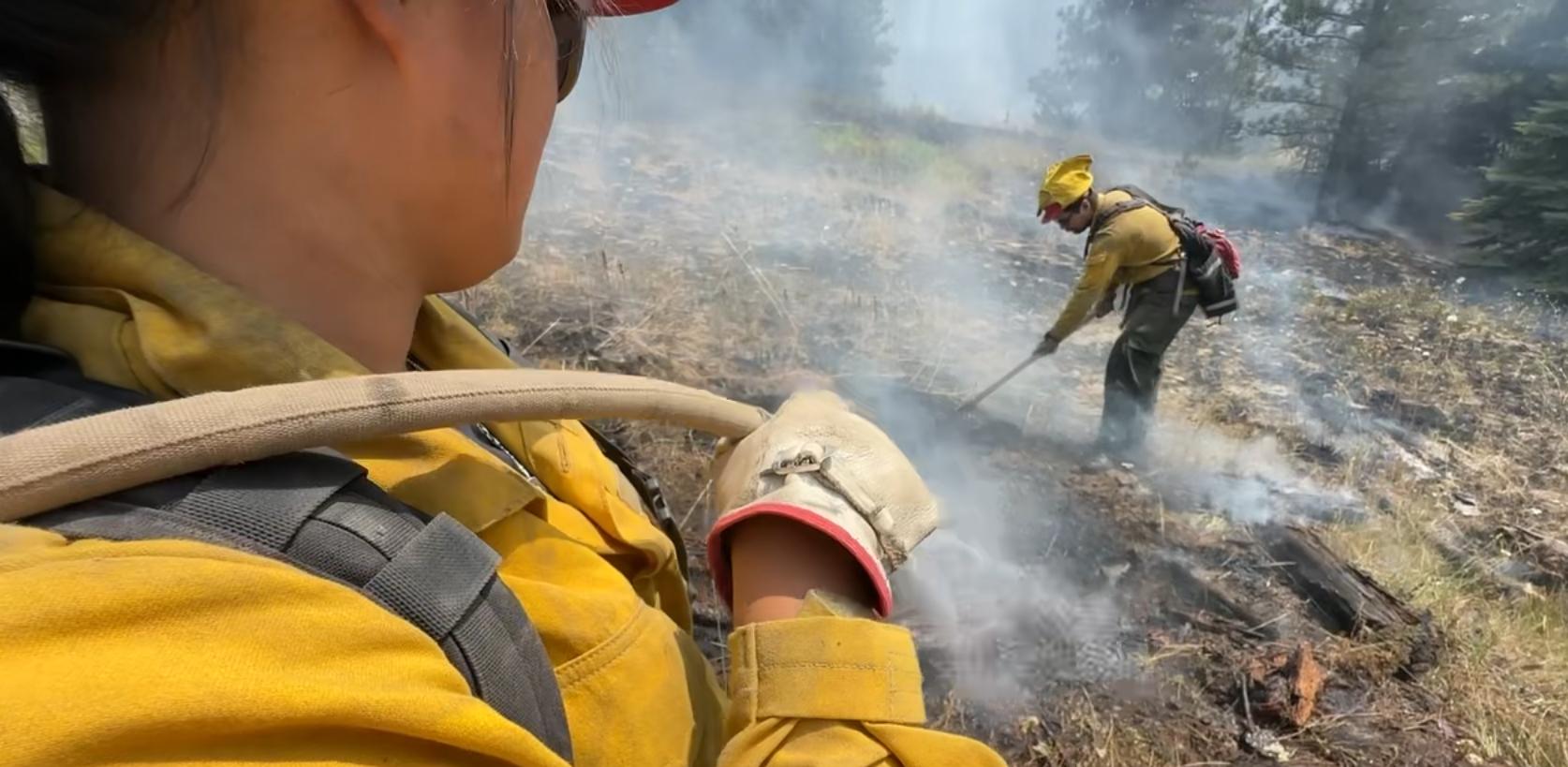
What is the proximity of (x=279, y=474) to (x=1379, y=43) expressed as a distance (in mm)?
17242

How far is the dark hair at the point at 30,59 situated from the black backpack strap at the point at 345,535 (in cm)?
14

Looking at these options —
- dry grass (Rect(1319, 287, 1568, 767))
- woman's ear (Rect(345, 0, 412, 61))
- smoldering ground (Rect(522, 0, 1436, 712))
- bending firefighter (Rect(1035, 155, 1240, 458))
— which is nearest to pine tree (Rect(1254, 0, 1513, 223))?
smoldering ground (Rect(522, 0, 1436, 712))

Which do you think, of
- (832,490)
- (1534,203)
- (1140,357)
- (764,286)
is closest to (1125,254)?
(1140,357)

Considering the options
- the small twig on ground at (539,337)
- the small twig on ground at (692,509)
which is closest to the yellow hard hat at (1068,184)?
the small twig on ground at (539,337)

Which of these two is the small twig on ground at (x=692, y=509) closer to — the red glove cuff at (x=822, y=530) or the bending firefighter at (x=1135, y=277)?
the red glove cuff at (x=822, y=530)

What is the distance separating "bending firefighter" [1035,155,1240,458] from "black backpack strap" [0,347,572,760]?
18.3 ft

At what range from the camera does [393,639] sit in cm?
51

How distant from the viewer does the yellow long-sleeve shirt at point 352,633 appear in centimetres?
42

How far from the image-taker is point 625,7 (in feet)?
3.15

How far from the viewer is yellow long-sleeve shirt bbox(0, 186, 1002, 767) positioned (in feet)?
1.37

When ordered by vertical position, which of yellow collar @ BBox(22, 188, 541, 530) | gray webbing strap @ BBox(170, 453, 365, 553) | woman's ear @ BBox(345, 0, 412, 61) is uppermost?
woman's ear @ BBox(345, 0, 412, 61)

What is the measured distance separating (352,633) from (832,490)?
0.54m

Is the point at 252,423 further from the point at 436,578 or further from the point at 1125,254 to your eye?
the point at 1125,254

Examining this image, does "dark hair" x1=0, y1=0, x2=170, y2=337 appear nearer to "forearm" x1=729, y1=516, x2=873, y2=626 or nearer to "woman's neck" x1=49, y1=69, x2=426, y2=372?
"woman's neck" x1=49, y1=69, x2=426, y2=372
